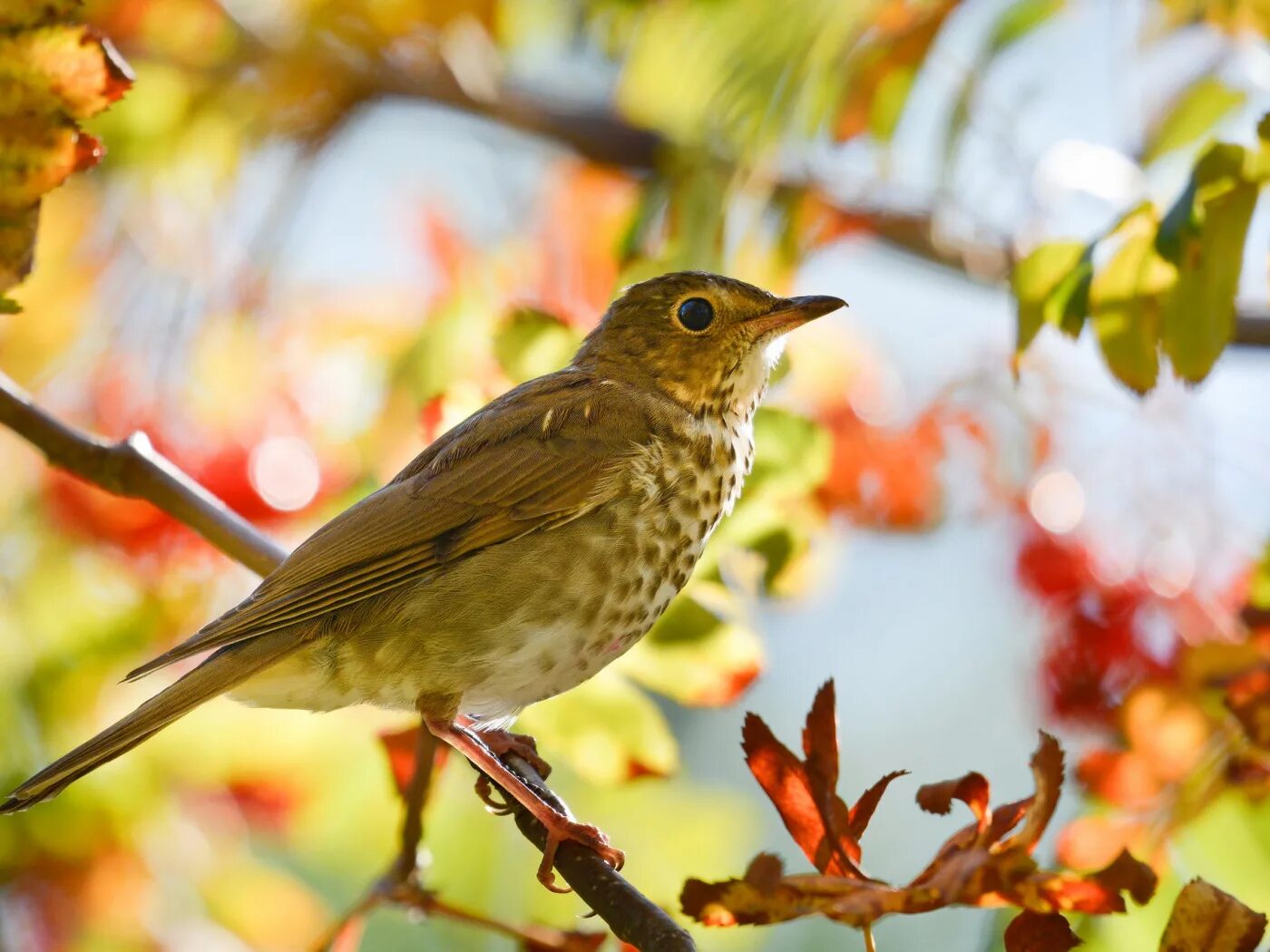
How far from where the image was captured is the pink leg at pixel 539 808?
2.28m

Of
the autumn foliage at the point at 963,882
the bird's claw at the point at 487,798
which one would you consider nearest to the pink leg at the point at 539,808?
the bird's claw at the point at 487,798

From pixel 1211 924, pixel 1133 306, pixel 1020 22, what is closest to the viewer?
pixel 1211 924

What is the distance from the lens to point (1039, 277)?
87.4 inches

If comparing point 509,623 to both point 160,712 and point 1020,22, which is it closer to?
point 160,712

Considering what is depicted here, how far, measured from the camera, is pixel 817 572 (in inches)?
123

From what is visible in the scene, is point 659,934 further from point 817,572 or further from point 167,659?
point 817,572

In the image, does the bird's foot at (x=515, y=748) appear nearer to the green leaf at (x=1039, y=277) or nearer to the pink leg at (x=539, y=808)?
the pink leg at (x=539, y=808)

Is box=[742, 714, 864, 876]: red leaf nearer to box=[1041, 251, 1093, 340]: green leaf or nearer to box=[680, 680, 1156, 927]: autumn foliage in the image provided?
box=[680, 680, 1156, 927]: autumn foliage

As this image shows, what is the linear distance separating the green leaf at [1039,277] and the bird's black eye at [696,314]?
90cm

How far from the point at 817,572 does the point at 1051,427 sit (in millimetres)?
1010

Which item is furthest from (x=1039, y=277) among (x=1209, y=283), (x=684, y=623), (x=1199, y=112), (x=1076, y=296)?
(x=684, y=623)

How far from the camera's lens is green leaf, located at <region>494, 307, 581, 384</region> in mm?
2621

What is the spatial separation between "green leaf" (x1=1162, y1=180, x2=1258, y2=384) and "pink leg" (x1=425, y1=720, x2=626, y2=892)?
1176mm

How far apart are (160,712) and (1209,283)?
1.78 m
